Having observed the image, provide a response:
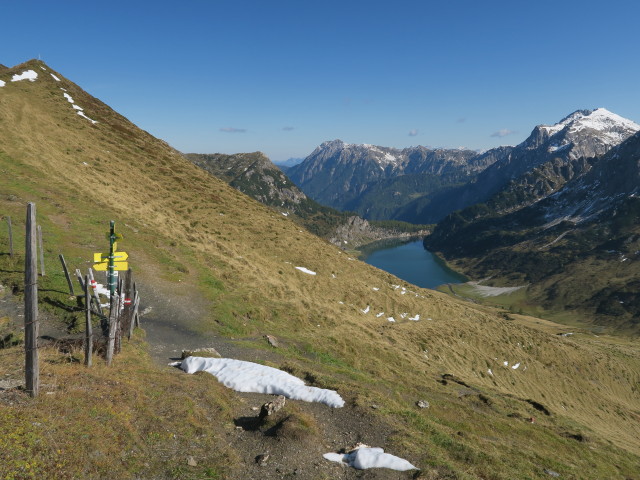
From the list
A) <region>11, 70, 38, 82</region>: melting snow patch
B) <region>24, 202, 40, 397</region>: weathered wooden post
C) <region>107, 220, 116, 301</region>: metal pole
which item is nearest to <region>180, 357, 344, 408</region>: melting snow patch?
<region>107, 220, 116, 301</region>: metal pole

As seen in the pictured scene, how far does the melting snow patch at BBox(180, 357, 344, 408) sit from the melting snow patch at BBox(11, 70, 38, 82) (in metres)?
104

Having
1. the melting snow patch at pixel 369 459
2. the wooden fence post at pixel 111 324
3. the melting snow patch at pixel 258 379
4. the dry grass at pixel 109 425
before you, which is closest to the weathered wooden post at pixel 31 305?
the dry grass at pixel 109 425

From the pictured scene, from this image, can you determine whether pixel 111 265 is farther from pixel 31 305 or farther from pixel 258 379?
pixel 258 379

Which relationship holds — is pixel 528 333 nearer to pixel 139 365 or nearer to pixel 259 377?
pixel 259 377

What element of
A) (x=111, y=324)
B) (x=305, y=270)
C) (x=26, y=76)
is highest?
(x=26, y=76)

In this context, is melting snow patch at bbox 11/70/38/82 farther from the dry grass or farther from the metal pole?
the dry grass

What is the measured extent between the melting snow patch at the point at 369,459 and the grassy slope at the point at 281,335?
38.1 inches

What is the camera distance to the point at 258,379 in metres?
20.7

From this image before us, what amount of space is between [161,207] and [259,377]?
147 feet

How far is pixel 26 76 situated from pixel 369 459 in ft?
398

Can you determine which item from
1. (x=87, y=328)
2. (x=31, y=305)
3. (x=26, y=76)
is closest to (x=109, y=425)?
(x=31, y=305)

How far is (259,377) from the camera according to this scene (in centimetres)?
2091

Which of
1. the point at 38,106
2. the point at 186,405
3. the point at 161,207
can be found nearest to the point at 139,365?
the point at 186,405

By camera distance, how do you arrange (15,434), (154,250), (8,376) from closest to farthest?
1. (15,434)
2. (8,376)
3. (154,250)
